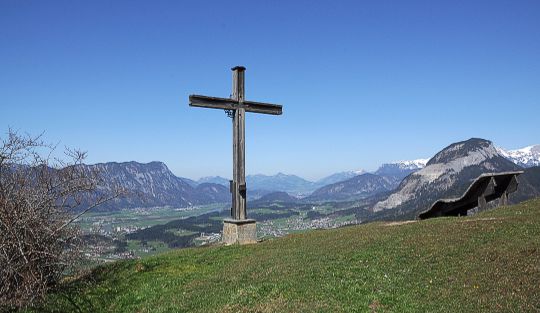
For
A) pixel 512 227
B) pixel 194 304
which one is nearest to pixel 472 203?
pixel 512 227

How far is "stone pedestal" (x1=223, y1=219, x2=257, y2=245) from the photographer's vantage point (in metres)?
23.0

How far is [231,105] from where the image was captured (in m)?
23.8

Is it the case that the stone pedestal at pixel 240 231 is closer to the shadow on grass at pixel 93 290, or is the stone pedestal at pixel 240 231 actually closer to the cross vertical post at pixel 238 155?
the cross vertical post at pixel 238 155

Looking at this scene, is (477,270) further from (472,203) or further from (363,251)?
(472,203)

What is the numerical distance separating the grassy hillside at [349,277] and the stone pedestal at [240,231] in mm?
1816

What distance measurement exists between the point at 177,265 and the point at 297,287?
6922 mm

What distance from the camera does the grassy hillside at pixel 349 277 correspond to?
472 inches

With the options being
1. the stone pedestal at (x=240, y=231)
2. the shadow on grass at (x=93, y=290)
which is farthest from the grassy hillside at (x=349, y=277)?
the stone pedestal at (x=240, y=231)

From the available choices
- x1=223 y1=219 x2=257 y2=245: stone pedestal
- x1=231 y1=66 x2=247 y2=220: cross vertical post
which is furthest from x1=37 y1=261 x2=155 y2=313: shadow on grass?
x1=231 y1=66 x2=247 y2=220: cross vertical post

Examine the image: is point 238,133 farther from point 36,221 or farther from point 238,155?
point 36,221

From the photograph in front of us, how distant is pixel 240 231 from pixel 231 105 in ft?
20.9

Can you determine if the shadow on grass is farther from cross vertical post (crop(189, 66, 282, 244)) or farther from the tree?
cross vertical post (crop(189, 66, 282, 244))

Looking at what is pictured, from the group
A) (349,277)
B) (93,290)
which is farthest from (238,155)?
(349,277)

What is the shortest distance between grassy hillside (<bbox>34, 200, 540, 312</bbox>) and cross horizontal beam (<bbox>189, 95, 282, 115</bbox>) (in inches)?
280
